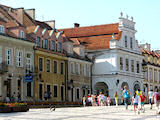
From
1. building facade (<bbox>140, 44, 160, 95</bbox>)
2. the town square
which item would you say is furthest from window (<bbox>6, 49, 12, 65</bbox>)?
building facade (<bbox>140, 44, 160, 95</bbox>)

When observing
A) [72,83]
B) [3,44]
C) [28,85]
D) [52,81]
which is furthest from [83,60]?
[3,44]

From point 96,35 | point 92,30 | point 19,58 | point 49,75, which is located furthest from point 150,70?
point 19,58

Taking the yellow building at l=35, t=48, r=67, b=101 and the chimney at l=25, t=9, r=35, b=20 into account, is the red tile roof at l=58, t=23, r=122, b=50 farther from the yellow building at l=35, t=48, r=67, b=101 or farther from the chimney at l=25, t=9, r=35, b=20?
the yellow building at l=35, t=48, r=67, b=101

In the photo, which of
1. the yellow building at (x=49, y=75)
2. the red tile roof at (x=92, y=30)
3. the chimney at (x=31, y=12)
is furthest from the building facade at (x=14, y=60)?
the red tile roof at (x=92, y=30)

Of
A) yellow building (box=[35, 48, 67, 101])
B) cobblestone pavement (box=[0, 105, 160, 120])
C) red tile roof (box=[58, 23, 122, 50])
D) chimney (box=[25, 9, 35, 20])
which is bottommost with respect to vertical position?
cobblestone pavement (box=[0, 105, 160, 120])

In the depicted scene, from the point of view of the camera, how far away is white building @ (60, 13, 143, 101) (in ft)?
213

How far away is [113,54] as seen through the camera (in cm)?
6469

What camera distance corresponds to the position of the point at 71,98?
185 ft

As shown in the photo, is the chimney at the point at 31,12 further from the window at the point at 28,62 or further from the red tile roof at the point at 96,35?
the window at the point at 28,62

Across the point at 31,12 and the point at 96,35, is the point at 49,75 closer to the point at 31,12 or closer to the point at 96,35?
the point at 31,12

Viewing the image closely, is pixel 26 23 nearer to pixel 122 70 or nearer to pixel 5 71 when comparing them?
pixel 5 71

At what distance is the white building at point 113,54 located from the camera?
64812 mm

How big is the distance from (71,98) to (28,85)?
11054 mm

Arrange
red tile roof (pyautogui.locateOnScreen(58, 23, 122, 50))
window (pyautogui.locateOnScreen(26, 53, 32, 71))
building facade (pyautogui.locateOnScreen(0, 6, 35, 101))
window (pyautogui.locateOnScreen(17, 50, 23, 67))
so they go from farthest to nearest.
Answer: red tile roof (pyautogui.locateOnScreen(58, 23, 122, 50)) → window (pyautogui.locateOnScreen(26, 53, 32, 71)) → window (pyautogui.locateOnScreen(17, 50, 23, 67)) → building facade (pyautogui.locateOnScreen(0, 6, 35, 101))
